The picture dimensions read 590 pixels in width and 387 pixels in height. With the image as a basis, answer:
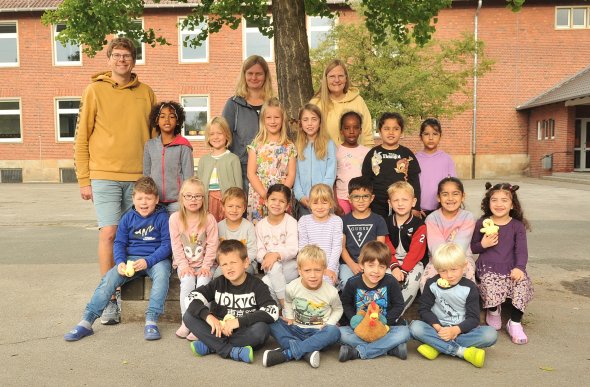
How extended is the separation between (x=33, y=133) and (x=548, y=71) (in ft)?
77.7

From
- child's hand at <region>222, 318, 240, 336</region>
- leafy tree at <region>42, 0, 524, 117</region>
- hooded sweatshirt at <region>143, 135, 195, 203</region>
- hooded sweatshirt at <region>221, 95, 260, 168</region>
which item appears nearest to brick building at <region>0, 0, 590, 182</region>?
leafy tree at <region>42, 0, 524, 117</region>

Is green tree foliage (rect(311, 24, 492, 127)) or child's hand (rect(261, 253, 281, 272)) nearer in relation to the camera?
child's hand (rect(261, 253, 281, 272))

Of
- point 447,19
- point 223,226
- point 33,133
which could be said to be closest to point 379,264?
point 223,226

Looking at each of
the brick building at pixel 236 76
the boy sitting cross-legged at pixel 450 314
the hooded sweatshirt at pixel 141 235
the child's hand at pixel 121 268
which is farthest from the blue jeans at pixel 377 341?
the brick building at pixel 236 76

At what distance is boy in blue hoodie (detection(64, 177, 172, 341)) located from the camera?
466cm

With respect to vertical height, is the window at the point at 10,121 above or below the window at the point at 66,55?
below

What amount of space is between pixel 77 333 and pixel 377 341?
7.76 ft

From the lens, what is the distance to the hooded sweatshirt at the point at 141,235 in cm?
486

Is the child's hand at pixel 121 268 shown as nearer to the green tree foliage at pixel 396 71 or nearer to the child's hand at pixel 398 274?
the child's hand at pixel 398 274

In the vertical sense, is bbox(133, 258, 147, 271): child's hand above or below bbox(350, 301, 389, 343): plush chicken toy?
above

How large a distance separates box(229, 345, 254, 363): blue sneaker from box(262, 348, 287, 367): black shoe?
10 cm

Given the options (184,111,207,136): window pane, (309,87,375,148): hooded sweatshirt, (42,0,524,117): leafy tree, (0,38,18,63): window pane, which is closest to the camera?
(309,87,375,148): hooded sweatshirt

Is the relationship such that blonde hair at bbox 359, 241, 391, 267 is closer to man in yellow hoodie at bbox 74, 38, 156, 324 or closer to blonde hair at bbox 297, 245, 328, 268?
blonde hair at bbox 297, 245, 328, 268

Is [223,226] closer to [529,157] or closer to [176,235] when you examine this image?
[176,235]
